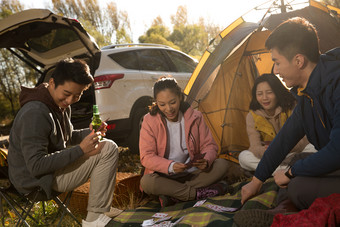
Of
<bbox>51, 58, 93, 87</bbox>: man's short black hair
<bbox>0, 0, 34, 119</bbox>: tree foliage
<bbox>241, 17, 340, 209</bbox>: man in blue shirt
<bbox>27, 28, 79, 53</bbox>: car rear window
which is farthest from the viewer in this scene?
<bbox>0, 0, 34, 119</bbox>: tree foliage

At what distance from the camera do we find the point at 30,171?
8.07ft

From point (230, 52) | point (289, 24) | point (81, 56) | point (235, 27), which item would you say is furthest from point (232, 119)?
point (289, 24)

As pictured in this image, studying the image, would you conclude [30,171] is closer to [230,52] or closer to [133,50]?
[230,52]

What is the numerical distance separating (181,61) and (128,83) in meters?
1.45

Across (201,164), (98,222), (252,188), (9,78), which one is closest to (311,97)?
(252,188)

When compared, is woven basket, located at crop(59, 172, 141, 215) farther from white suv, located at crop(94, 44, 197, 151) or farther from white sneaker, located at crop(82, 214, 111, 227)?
white suv, located at crop(94, 44, 197, 151)

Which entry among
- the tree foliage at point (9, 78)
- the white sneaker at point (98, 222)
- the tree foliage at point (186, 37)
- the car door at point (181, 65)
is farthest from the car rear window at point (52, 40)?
the tree foliage at point (186, 37)

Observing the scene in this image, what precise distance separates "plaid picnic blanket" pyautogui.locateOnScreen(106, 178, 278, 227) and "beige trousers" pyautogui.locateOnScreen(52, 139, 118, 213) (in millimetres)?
250

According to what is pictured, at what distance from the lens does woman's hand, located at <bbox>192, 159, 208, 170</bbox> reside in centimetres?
319

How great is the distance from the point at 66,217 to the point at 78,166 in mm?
772

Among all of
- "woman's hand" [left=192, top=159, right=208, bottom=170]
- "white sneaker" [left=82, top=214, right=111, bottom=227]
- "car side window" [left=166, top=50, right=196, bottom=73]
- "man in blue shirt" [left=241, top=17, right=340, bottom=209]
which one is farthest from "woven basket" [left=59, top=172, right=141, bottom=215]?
"car side window" [left=166, top=50, right=196, bottom=73]

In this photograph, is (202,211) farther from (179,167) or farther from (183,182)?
(183,182)

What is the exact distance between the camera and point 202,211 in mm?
2744

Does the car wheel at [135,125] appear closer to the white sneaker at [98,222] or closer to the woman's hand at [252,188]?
the white sneaker at [98,222]
